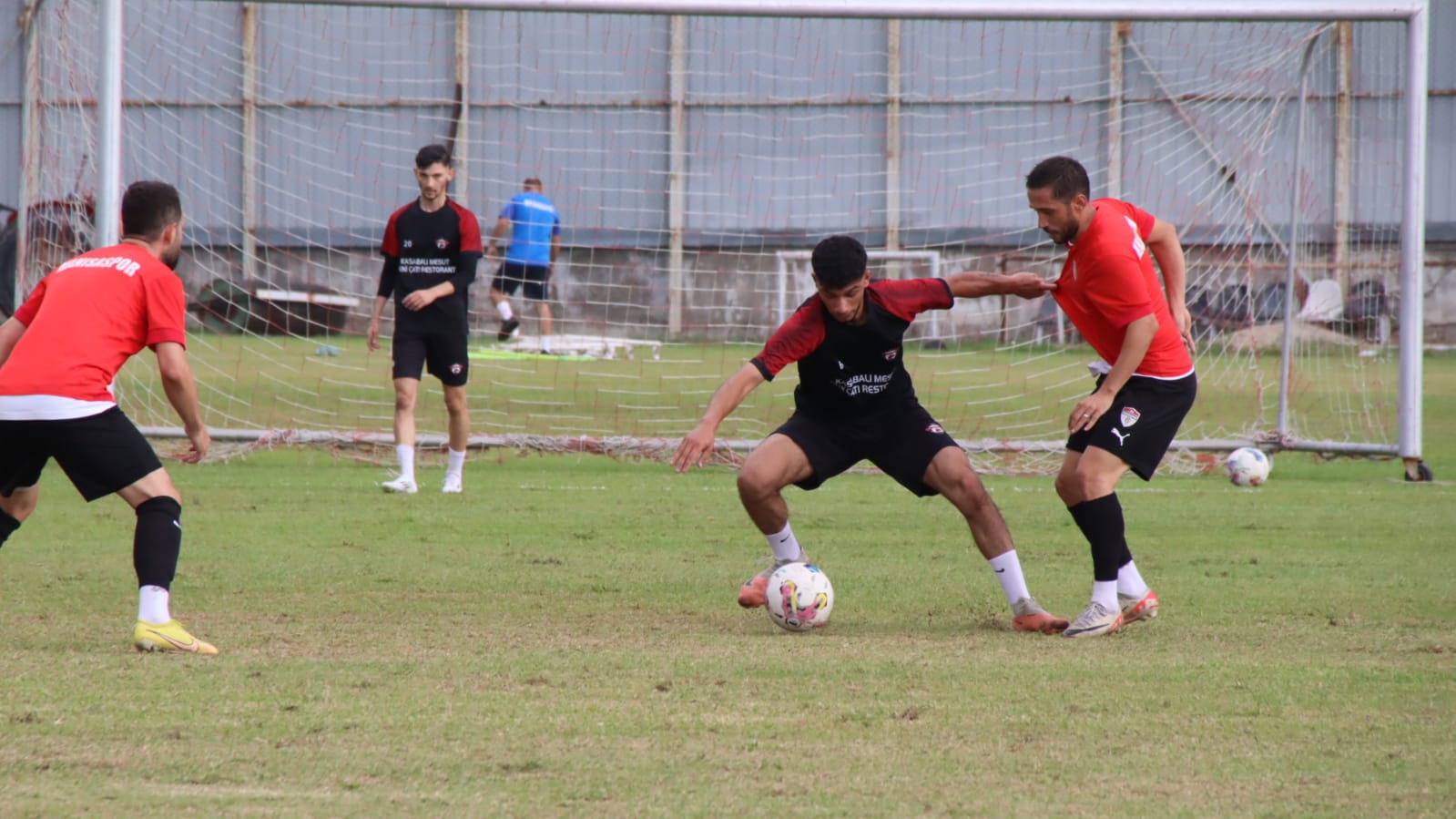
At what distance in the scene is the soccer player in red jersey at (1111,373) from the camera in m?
5.45

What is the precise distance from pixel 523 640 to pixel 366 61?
1586cm

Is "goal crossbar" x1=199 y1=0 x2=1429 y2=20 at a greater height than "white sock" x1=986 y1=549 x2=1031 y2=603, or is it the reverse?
"goal crossbar" x1=199 y1=0 x2=1429 y2=20

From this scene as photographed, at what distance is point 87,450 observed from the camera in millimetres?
4820

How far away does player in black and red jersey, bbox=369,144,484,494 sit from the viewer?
31.4ft

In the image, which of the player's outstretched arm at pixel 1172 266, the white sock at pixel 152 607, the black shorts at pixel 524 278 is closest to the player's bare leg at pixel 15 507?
the white sock at pixel 152 607

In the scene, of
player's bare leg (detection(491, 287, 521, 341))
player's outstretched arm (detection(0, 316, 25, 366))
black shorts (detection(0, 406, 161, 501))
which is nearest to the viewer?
black shorts (detection(0, 406, 161, 501))

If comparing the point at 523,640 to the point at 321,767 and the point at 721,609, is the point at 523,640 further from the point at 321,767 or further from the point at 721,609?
the point at 321,767

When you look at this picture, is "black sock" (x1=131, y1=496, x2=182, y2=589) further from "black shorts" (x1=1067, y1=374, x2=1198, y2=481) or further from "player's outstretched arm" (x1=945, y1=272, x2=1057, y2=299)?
"black shorts" (x1=1067, y1=374, x2=1198, y2=481)

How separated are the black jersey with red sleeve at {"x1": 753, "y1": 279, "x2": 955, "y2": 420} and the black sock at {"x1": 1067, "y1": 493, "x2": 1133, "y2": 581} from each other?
0.79 meters

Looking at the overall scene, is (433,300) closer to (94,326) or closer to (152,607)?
(94,326)

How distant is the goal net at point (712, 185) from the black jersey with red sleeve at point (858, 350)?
16.1 ft

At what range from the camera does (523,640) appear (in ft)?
17.1

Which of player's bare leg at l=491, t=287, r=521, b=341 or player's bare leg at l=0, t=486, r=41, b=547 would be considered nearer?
player's bare leg at l=0, t=486, r=41, b=547

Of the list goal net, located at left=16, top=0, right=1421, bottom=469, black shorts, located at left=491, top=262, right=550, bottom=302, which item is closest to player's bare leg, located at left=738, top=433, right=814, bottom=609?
goal net, located at left=16, top=0, right=1421, bottom=469
